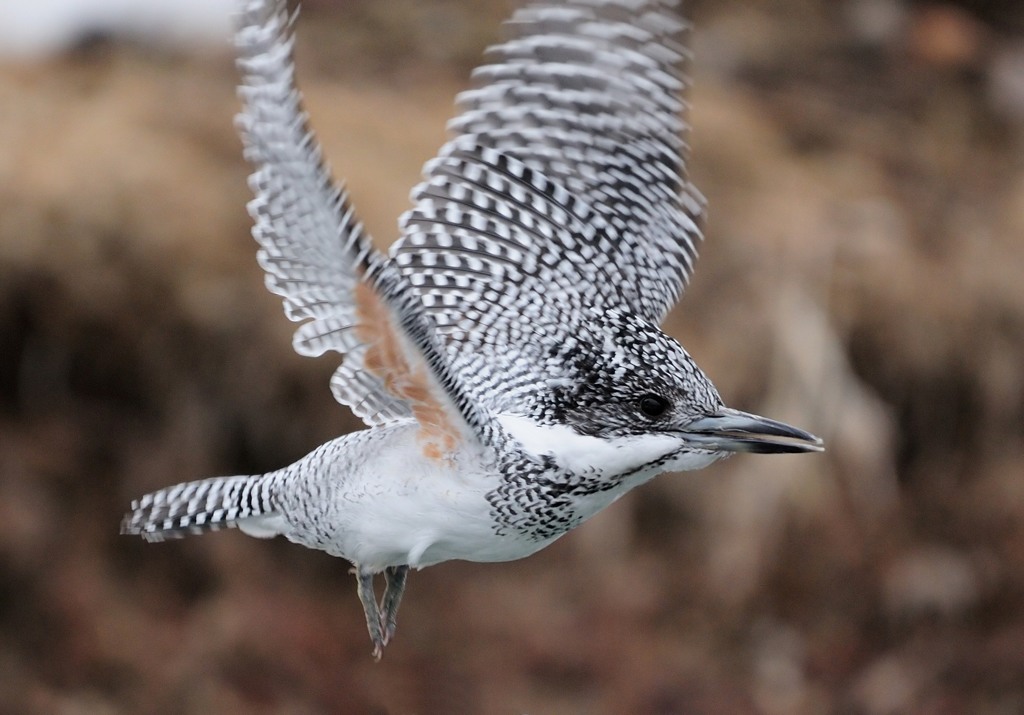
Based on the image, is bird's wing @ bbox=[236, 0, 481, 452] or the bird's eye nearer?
bird's wing @ bbox=[236, 0, 481, 452]

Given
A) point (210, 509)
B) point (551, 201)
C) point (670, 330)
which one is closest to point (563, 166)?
point (551, 201)

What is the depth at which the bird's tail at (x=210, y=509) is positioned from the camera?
324 cm

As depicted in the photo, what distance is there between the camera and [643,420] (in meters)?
2.97

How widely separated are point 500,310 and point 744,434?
0.76 meters

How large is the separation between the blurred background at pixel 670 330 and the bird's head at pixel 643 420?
13.1 feet

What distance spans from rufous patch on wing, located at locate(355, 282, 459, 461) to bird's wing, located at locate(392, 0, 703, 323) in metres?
0.56

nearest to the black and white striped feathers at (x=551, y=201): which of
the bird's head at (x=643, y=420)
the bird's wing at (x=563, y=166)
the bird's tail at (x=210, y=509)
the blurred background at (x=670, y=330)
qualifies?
the bird's wing at (x=563, y=166)

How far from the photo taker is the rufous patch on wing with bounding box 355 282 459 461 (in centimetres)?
273

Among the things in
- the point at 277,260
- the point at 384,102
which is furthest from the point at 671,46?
the point at 384,102

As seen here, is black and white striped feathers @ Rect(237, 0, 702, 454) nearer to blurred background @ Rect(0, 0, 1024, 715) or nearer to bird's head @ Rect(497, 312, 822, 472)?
bird's head @ Rect(497, 312, 822, 472)

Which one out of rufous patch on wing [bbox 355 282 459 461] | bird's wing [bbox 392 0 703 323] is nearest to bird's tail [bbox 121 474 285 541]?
rufous patch on wing [bbox 355 282 459 461]

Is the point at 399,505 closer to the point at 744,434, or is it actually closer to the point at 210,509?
the point at 210,509

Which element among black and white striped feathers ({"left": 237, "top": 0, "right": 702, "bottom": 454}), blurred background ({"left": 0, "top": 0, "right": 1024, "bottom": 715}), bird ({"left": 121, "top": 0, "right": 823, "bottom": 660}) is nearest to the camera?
bird ({"left": 121, "top": 0, "right": 823, "bottom": 660})

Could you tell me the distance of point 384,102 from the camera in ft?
27.2
